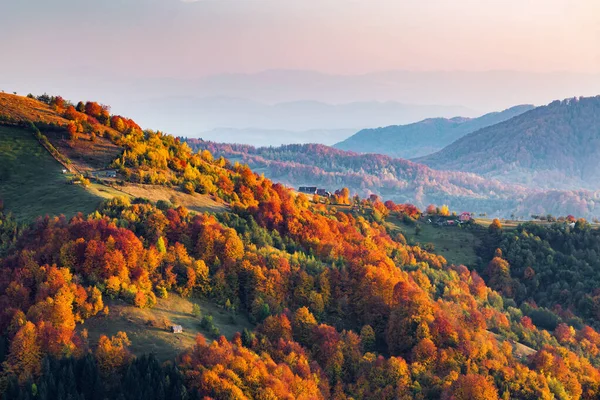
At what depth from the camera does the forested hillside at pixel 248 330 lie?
90.7 metres

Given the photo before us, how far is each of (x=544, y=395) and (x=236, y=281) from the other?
205 feet

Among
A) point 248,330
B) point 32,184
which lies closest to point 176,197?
point 32,184

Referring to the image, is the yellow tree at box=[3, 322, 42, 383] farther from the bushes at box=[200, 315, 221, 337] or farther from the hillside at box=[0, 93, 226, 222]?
the hillside at box=[0, 93, 226, 222]

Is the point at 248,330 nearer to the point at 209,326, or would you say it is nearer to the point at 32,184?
the point at 209,326

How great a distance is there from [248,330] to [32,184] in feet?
272

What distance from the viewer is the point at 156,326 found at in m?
105

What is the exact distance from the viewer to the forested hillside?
90.7 meters

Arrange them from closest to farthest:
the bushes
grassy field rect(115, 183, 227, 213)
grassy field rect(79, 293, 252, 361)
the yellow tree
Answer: the yellow tree < grassy field rect(79, 293, 252, 361) < the bushes < grassy field rect(115, 183, 227, 213)

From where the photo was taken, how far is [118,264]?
375 ft

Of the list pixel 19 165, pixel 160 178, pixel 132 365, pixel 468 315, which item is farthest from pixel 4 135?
pixel 468 315

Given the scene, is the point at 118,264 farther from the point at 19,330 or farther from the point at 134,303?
the point at 19,330

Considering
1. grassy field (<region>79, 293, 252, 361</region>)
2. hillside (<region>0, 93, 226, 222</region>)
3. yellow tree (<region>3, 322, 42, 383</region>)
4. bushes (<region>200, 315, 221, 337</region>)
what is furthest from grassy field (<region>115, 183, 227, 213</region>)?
yellow tree (<region>3, 322, 42, 383</region>)

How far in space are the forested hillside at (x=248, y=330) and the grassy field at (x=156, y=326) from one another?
2101 mm

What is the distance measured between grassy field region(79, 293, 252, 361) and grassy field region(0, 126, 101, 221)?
39.2m
